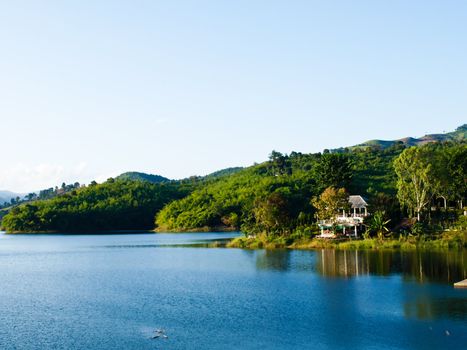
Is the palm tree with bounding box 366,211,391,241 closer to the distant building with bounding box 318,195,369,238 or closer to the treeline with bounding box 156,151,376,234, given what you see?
the distant building with bounding box 318,195,369,238

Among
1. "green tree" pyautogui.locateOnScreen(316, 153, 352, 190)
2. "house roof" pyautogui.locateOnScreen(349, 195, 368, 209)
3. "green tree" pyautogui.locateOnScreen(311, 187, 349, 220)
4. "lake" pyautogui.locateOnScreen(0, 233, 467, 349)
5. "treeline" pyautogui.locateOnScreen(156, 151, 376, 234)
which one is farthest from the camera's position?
"treeline" pyautogui.locateOnScreen(156, 151, 376, 234)

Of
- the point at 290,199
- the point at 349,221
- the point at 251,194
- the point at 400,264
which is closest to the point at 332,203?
the point at 349,221

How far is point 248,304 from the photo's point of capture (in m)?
44.6

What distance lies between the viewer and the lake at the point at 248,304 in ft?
113

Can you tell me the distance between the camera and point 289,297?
46.6 metres

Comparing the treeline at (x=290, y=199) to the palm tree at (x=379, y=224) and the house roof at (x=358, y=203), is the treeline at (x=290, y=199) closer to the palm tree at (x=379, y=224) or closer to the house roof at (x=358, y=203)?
the house roof at (x=358, y=203)

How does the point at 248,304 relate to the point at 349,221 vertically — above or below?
below

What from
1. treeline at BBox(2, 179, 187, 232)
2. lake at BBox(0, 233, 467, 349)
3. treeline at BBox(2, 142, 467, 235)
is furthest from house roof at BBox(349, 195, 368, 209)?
treeline at BBox(2, 179, 187, 232)

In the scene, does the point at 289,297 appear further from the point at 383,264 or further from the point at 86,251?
the point at 86,251

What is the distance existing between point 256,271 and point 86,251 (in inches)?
1910

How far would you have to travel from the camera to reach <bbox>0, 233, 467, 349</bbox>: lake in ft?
113

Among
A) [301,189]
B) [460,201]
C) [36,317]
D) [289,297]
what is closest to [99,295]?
[36,317]

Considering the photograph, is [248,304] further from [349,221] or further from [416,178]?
[416,178]

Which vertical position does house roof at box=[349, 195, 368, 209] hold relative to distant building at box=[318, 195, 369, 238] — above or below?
above
